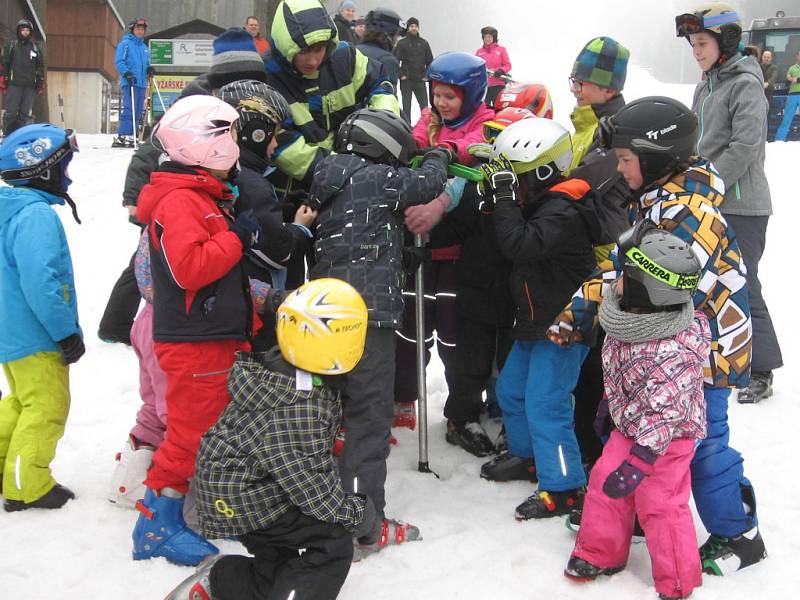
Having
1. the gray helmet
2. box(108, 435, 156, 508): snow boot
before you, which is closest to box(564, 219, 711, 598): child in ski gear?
the gray helmet

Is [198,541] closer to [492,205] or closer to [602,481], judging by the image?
[602,481]

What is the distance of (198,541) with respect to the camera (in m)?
3.73

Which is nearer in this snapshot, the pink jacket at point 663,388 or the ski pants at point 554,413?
the pink jacket at point 663,388

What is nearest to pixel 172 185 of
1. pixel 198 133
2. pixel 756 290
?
pixel 198 133

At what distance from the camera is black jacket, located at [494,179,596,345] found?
13.3 feet

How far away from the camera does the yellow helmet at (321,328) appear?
2984 mm

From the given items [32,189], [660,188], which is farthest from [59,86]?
[660,188]

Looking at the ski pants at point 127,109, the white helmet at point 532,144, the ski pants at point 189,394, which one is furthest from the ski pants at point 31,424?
the ski pants at point 127,109

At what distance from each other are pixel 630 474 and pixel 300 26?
281 centimetres

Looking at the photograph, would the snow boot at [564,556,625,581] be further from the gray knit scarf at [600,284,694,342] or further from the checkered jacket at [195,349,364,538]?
the checkered jacket at [195,349,364,538]

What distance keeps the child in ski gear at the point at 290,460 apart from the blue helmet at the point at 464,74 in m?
2.02

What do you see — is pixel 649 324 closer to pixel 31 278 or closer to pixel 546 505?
pixel 546 505

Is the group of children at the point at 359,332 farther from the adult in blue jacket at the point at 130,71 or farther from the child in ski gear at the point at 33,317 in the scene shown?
the adult in blue jacket at the point at 130,71

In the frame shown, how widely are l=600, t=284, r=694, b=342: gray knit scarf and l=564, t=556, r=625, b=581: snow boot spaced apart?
98 cm
